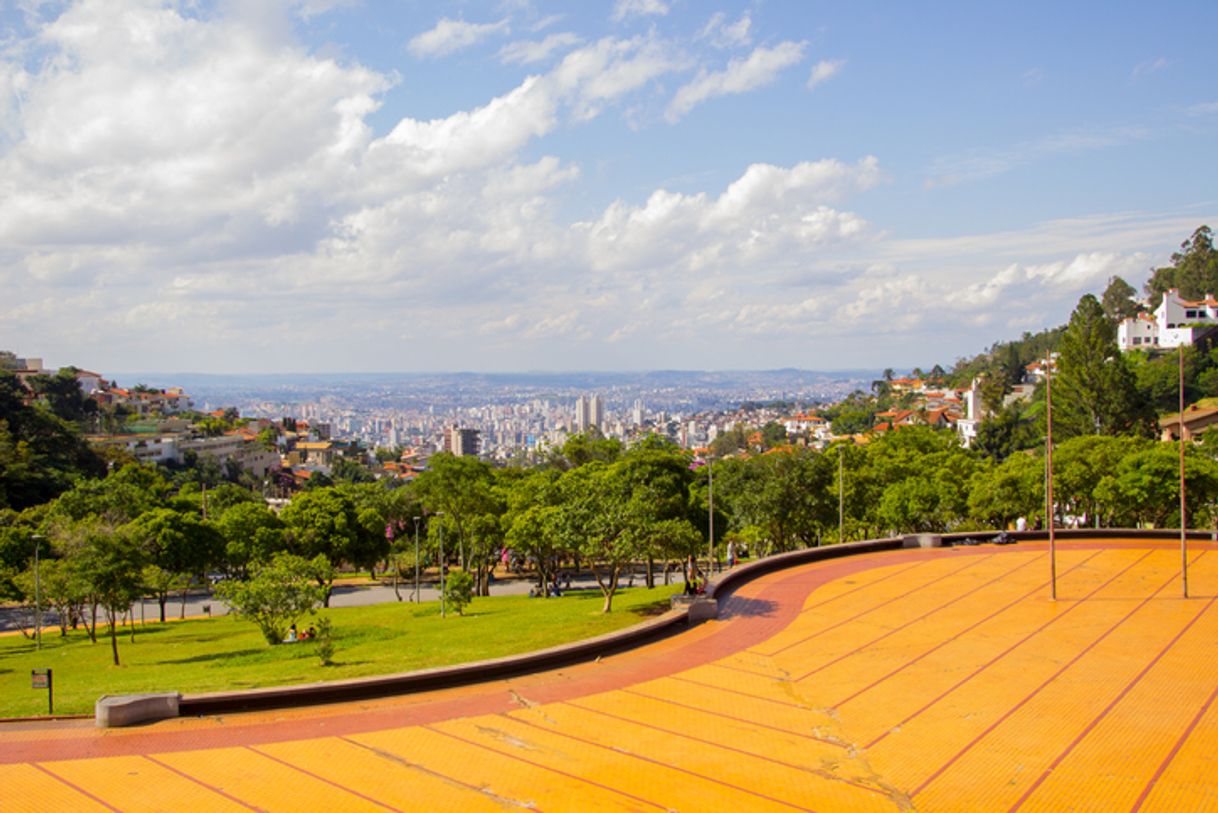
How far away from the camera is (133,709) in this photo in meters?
12.2

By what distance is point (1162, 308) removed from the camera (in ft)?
322

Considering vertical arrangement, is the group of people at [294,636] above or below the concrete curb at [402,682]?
below

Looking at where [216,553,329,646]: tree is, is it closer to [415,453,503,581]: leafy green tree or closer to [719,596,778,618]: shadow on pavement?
[719,596,778,618]: shadow on pavement

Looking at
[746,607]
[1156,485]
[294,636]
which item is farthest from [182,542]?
[1156,485]

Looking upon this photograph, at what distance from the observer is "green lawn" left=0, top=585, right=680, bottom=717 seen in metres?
15.3

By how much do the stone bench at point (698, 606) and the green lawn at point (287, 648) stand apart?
0.89m

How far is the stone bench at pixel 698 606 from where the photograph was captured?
17703mm

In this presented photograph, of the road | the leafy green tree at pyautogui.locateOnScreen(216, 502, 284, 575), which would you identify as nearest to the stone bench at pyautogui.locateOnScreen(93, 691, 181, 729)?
the road

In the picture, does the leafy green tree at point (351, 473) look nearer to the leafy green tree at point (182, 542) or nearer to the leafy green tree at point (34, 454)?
the leafy green tree at point (34, 454)

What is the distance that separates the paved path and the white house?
302ft

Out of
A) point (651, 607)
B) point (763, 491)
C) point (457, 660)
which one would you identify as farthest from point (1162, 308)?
point (457, 660)

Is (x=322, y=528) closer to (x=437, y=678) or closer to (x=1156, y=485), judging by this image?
(x=437, y=678)

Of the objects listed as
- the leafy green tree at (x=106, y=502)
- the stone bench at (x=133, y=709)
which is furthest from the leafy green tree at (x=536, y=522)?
the leafy green tree at (x=106, y=502)

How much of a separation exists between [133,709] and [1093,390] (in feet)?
183
